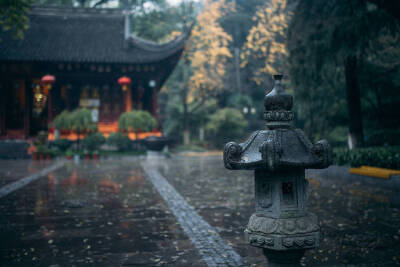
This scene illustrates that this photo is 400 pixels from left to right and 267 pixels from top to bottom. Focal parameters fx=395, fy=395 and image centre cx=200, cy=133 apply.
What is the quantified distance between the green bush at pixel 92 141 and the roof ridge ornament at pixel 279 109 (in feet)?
62.4

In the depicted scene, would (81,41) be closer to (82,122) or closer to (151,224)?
(82,122)

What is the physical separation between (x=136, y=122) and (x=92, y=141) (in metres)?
2.73

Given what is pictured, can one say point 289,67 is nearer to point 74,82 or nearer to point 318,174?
point 318,174

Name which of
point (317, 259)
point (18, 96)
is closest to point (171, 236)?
point (317, 259)

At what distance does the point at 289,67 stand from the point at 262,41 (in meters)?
16.1

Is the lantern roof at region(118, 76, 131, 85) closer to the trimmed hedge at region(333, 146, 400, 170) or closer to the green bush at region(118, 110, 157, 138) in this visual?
the green bush at region(118, 110, 157, 138)

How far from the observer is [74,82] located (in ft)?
86.4

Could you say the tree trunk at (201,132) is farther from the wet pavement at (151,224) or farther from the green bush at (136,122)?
the wet pavement at (151,224)

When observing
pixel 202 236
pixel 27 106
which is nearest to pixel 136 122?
pixel 27 106

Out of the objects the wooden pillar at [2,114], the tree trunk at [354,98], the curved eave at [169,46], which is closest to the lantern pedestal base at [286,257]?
the tree trunk at [354,98]

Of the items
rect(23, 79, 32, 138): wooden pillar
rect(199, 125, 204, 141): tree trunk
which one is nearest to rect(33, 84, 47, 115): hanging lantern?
rect(23, 79, 32, 138): wooden pillar

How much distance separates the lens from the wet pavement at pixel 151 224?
14.8 ft

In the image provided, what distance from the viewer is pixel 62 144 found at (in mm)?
21984

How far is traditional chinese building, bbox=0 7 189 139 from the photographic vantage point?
2431cm
